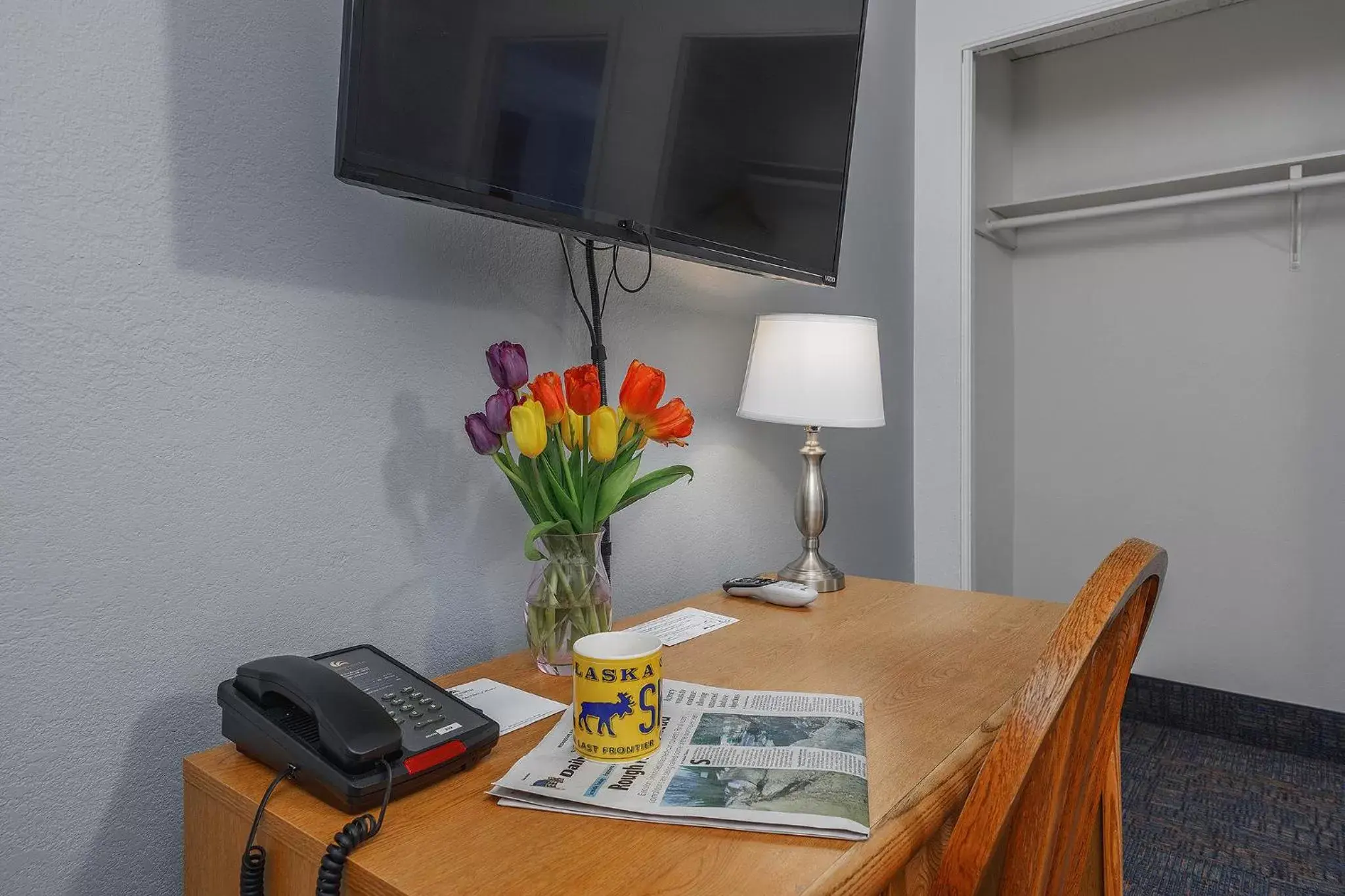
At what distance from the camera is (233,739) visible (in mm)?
748

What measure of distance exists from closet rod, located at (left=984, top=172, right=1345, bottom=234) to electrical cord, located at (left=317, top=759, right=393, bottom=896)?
245 centimetres

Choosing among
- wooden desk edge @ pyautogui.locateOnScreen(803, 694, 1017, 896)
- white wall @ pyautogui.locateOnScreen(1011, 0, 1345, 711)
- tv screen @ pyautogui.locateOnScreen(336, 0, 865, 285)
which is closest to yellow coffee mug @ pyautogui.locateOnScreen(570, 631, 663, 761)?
wooden desk edge @ pyautogui.locateOnScreen(803, 694, 1017, 896)

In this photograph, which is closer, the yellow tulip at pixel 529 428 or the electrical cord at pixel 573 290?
the yellow tulip at pixel 529 428

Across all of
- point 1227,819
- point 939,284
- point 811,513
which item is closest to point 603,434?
point 811,513

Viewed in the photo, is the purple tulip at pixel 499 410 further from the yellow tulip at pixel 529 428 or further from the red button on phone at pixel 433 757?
the red button on phone at pixel 433 757

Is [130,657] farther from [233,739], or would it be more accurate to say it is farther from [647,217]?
[647,217]

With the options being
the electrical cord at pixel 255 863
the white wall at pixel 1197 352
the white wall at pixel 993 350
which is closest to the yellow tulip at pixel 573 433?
the electrical cord at pixel 255 863

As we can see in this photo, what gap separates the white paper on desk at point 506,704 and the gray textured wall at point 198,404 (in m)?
0.18

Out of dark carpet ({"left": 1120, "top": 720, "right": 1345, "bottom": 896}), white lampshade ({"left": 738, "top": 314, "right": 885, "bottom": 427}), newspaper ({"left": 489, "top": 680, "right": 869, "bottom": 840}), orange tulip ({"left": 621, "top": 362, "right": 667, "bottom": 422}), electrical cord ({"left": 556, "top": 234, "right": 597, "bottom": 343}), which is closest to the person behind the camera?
newspaper ({"left": 489, "top": 680, "right": 869, "bottom": 840})

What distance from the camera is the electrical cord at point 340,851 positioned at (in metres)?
0.57

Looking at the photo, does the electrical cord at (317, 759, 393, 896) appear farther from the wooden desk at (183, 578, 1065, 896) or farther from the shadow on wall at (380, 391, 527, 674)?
the shadow on wall at (380, 391, 527, 674)

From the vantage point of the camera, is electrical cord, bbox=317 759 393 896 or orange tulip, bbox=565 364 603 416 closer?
electrical cord, bbox=317 759 393 896

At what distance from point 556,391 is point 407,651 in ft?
1.34

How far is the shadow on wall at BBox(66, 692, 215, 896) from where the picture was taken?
0.79 metres
